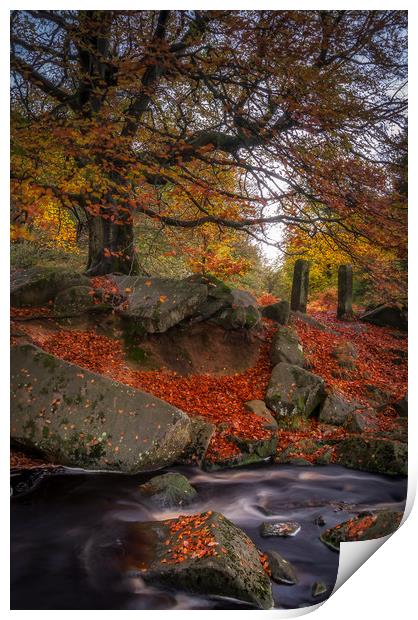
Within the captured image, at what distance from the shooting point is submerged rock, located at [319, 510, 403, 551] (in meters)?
3.41

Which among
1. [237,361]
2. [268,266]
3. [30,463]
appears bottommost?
[30,463]

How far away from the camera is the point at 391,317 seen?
14.0ft

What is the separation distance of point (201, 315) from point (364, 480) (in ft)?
7.85

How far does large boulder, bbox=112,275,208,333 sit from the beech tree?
23cm

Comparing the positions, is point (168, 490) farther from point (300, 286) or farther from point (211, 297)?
point (300, 286)

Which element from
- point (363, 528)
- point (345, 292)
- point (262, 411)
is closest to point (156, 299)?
point (262, 411)

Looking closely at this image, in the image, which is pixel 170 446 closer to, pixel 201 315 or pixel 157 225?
pixel 201 315

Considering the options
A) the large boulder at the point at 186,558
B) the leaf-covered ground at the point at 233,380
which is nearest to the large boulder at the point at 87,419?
the leaf-covered ground at the point at 233,380

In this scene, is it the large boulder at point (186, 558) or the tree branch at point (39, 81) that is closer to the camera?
the large boulder at point (186, 558)

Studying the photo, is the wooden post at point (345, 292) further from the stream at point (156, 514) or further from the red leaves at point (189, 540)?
the red leaves at point (189, 540)

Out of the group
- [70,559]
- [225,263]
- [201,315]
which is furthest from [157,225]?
[70,559]

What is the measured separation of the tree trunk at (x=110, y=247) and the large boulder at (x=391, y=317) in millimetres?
2618

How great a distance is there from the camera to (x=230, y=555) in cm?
288

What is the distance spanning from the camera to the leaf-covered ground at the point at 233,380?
4.11 meters
